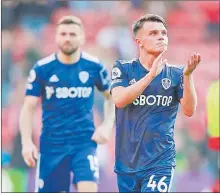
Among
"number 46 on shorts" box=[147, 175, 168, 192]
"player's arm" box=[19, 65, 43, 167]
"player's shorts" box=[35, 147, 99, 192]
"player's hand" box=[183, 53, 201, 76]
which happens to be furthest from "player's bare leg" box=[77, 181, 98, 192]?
"player's hand" box=[183, 53, 201, 76]

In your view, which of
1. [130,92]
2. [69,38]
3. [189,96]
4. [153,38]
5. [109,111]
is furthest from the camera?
[109,111]

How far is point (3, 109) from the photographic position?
14.7 m

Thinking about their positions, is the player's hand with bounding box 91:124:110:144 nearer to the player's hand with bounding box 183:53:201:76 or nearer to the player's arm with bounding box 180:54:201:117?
the player's arm with bounding box 180:54:201:117

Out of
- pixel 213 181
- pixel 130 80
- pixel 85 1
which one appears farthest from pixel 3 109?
pixel 130 80

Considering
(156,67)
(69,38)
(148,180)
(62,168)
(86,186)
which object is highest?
(69,38)

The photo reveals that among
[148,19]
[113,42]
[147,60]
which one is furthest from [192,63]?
[113,42]

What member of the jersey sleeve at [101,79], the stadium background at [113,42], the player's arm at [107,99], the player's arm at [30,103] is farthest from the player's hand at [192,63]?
the stadium background at [113,42]

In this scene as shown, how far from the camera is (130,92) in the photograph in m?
6.72

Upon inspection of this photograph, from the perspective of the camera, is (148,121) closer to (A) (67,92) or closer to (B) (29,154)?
(B) (29,154)

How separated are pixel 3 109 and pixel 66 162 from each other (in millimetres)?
5757

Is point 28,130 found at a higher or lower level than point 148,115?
lower

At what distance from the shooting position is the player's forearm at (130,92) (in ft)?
21.7

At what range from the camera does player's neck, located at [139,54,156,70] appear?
706cm

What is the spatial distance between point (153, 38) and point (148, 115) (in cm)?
66
